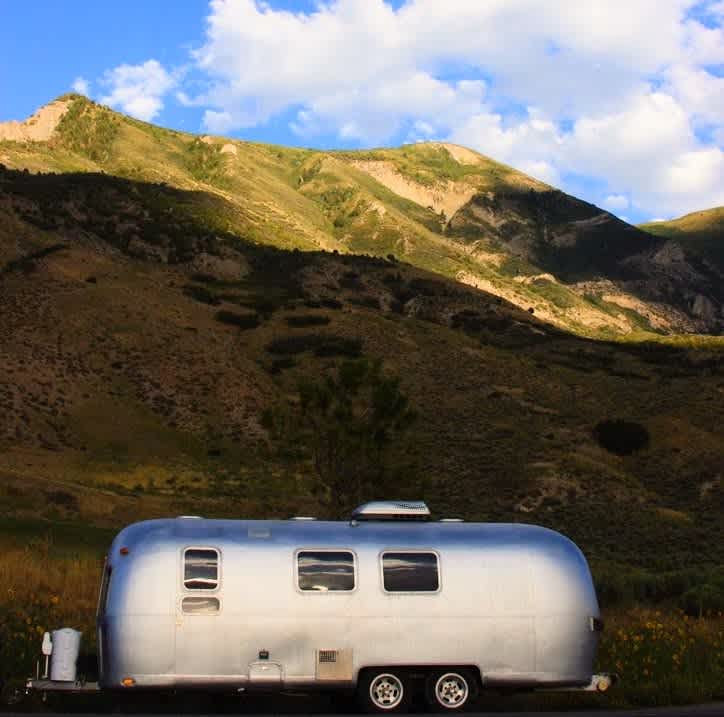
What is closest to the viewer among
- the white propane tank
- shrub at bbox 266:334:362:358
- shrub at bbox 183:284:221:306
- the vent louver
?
the white propane tank

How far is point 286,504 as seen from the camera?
46906 mm

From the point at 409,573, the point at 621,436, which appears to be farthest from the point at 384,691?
the point at 621,436

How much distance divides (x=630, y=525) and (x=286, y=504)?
17455 mm

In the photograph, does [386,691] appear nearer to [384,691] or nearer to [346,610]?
[384,691]

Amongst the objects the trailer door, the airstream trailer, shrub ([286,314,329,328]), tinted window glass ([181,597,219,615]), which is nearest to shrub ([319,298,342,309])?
shrub ([286,314,329,328])

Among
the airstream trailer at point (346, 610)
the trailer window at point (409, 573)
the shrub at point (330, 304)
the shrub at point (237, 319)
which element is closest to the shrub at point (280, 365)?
the shrub at point (237, 319)

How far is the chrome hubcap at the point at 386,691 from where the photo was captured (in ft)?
43.1

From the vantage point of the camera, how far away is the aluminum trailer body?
41.7 feet

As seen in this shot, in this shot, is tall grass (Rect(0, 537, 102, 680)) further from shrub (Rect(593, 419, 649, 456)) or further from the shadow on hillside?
the shadow on hillside

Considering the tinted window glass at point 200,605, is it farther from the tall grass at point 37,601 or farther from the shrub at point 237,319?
the shrub at point 237,319

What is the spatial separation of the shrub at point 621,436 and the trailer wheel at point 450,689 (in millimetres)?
51415

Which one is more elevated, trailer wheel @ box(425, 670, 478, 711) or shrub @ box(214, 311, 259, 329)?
shrub @ box(214, 311, 259, 329)

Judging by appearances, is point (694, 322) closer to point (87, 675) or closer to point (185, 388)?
point (185, 388)

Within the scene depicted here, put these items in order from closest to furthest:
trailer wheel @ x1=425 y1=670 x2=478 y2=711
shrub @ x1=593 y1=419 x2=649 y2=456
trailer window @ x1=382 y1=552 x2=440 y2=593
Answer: trailer wheel @ x1=425 y1=670 x2=478 y2=711
trailer window @ x1=382 y1=552 x2=440 y2=593
shrub @ x1=593 y1=419 x2=649 y2=456
